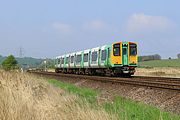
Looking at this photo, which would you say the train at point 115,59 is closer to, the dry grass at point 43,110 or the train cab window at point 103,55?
the train cab window at point 103,55

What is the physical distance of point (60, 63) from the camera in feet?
186

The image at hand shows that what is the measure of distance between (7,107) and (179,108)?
19.1 ft

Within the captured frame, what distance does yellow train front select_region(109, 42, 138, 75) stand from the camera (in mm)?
29766

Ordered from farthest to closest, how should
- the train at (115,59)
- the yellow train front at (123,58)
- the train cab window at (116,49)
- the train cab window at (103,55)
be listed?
the train cab window at (103,55) → the train cab window at (116,49) → the train at (115,59) → the yellow train front at (123,58)

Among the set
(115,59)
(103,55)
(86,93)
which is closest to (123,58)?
(115,59)

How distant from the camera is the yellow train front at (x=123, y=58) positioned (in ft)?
97.7

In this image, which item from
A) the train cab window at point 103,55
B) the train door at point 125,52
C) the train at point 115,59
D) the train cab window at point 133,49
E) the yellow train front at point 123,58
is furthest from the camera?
the train cab window at point 103,55

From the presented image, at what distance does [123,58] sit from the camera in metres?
30.4

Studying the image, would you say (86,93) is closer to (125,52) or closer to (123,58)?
(123,58)

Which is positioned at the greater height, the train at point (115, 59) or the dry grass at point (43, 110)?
the train at point (115, 59)

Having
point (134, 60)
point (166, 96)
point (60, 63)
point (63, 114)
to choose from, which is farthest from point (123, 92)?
point (60, 63)

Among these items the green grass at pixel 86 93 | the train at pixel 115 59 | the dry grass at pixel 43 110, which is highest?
the train at pixel 115 59

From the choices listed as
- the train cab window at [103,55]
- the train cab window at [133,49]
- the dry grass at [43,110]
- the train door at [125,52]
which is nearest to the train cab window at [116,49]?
the train door at [125,52]

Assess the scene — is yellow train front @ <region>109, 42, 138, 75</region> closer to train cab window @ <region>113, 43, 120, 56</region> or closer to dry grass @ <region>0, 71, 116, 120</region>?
train cab window @ <region>113, 43, 120, 56</region>
